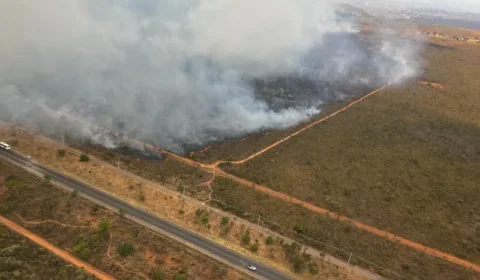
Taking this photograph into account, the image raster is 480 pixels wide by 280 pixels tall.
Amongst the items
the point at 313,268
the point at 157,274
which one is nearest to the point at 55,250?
the point at 157,274

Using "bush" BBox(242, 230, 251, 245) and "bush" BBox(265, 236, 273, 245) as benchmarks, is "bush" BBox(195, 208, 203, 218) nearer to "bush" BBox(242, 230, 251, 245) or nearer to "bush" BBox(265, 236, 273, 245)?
"bush" BBox(242, 230, 251, 245)

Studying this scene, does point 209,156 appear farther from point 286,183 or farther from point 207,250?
point 207,250

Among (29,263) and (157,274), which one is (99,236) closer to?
(29,263)

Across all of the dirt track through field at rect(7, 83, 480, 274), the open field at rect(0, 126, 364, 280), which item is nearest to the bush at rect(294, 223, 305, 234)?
the open field at rect(0, 126, 364, 280)

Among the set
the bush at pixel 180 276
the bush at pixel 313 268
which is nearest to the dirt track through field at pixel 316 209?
the bush at pixel 313 268

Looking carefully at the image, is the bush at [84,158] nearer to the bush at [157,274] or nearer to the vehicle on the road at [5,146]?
the vehicle on the road at [5,146]

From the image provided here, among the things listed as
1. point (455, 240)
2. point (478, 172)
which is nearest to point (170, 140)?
point (455, 240)
